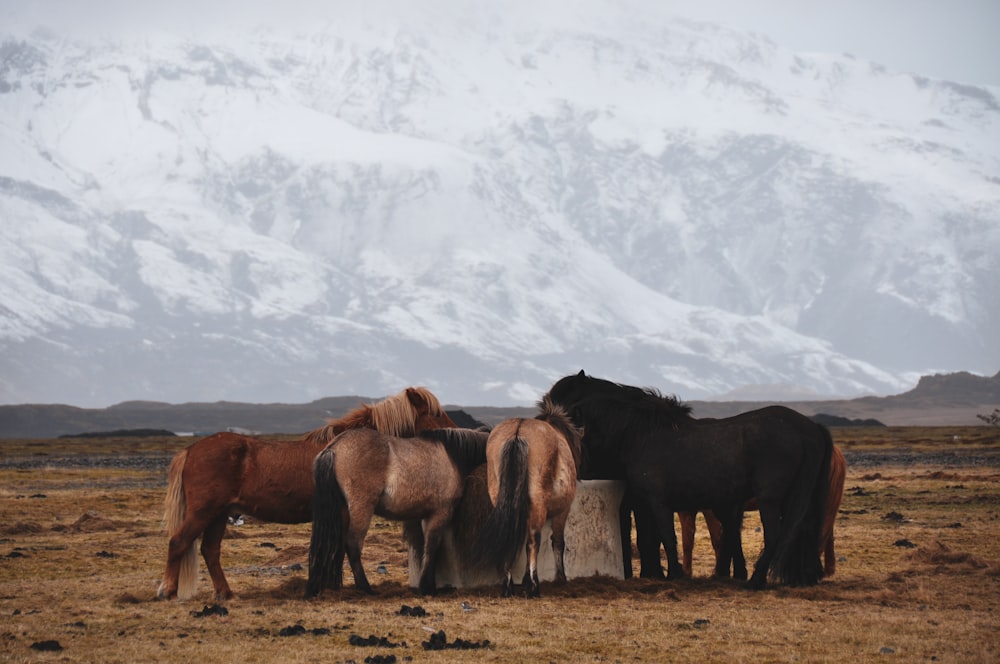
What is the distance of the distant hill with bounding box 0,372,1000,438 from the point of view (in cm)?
17488

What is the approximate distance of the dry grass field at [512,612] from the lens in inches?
424

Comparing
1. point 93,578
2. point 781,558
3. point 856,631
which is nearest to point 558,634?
point 856,631

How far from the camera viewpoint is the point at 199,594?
48.2 feet

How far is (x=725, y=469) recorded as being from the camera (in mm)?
14781

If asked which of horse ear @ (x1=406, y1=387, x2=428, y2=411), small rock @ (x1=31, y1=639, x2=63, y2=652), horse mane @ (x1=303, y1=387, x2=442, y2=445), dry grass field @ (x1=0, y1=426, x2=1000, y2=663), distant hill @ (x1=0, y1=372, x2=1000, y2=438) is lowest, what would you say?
small rock @ (x1=31, y1=639, x2=63, y2=652)

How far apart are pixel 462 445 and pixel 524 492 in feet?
4.46

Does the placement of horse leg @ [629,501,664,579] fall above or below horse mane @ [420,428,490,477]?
below

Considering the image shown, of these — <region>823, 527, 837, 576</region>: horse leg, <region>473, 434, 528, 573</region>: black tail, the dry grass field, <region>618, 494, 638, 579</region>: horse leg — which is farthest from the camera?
<region>823, 527, 837, 576</region>: horse leg

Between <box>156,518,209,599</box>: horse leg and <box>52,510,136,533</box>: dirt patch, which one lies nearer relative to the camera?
<box>156,518,209,599</box>: horse leg

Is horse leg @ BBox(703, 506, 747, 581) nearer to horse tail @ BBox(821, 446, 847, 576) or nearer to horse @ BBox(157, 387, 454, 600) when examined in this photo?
horse tail @ BBox(821, 446, 847, 576)

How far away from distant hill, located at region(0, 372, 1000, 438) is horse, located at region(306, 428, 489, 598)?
159 m

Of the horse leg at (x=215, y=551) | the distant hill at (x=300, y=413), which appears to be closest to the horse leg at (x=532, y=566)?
the horse leg at (x=215, y=551)

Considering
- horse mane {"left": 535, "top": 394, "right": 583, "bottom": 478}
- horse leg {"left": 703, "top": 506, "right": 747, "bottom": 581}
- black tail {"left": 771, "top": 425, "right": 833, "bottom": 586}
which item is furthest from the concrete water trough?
black tail {"left": 771, "top": 425, "right": 833, "bottom": 586}

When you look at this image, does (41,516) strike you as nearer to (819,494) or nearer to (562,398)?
(562,398)
